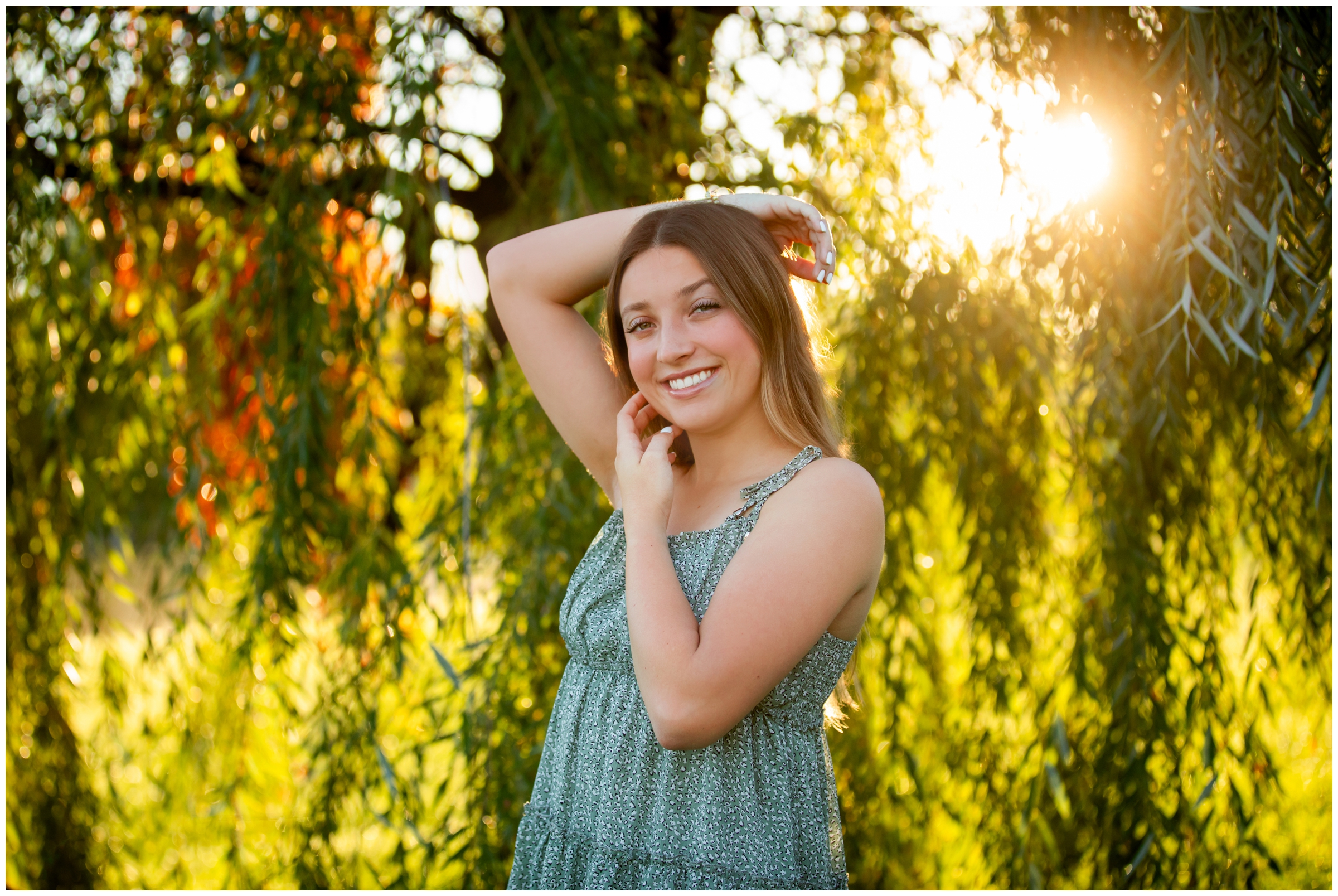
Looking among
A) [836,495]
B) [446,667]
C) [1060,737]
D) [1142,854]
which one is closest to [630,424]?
[836,495]

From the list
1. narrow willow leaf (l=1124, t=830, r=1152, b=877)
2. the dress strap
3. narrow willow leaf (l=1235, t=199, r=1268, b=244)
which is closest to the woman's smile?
the dress strap

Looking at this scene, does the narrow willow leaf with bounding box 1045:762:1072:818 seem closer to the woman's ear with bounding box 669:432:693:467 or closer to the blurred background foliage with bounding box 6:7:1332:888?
the blurred background foliage with bounding box 6:7:1332:888

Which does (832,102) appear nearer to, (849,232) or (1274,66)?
(849,232)

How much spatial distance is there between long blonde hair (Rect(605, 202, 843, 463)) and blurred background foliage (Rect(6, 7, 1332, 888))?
58 cm

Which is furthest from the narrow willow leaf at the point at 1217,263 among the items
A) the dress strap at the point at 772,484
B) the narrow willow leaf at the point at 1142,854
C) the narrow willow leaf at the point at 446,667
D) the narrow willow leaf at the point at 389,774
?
the narrow willow leaf at the point at 389,774

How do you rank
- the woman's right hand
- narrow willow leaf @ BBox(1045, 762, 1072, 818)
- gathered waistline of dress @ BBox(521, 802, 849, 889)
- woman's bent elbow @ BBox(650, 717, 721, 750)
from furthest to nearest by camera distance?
1. narrow willow leaf @ BBox(1045, 762, 1072, 818)
2. the woman's right hand
3. gathered waistline of dress @ BBox(521, 802, 849, 889)
4. woman's bent elbow @ BBox(650, 717, 721, 750)

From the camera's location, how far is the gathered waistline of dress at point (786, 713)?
40.1 inches

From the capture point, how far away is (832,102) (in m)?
2.03

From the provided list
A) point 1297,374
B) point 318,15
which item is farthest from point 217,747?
point 1297,374

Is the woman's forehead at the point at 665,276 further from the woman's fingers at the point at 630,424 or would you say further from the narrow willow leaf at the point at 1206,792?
the narrow willow leaf at the point at 1206,792

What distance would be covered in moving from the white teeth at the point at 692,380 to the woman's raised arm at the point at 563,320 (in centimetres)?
18

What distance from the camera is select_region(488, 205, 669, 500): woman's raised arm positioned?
3.97ft

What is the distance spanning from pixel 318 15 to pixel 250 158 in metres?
0.37

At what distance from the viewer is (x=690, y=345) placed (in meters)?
1.04
